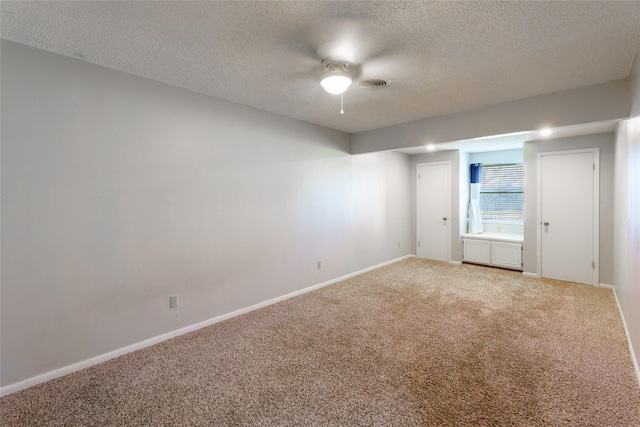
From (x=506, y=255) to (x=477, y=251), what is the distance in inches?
19.8

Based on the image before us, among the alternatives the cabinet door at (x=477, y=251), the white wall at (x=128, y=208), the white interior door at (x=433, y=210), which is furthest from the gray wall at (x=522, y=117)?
the cabinet door at (x=477, y=251)

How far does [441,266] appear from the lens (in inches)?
226

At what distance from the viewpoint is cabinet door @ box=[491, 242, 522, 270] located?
5.29 metres

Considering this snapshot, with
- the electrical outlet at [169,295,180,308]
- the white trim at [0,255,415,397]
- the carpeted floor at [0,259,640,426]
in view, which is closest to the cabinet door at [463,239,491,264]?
the carpeted floor at [0,259,640,426]

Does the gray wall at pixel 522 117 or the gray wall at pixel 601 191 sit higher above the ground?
the gray wall at pixel 522 117

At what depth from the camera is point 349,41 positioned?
6.74ft

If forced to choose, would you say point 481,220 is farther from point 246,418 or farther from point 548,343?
point 246,418

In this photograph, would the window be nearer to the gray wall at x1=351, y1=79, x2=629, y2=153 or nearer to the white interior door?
the white interior door

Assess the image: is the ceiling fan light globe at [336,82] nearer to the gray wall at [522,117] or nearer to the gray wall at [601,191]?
the gray wall at [522,117]

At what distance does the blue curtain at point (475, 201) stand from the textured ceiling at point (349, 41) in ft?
10.7

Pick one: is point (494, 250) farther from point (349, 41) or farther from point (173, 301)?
point (173, 301)

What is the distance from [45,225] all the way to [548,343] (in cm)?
441

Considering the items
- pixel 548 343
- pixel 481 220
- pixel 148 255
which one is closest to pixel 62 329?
pixel 148 255

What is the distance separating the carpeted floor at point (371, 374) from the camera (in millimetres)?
1862
